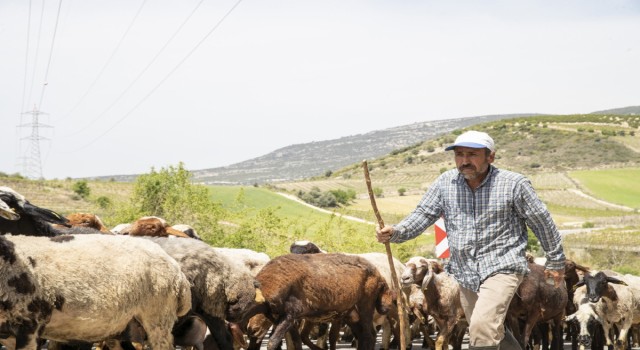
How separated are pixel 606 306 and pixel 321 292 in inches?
283

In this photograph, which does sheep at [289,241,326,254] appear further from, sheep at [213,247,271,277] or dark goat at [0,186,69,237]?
dark goat at [0,186,69,237]

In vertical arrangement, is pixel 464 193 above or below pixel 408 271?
above

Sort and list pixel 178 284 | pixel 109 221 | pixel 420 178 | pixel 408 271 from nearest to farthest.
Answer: pixel 178 284
pixel 408 271
pixel 109 221
pixel 420 178

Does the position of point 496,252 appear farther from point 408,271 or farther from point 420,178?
point 420,178

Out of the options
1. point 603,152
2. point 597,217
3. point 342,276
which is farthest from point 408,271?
point 603,152

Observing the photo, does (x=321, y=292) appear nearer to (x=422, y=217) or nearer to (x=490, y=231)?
(x=422, y=217)

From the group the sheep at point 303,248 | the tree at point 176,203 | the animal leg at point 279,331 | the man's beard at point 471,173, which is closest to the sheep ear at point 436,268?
the sheep at point 303,248

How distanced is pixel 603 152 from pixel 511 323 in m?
139

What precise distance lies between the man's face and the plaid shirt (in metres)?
0.12

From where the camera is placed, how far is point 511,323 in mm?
15953

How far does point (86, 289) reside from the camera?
9414 millimetres

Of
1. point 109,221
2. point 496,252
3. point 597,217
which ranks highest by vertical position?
point 496,252

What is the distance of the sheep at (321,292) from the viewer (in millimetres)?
13695

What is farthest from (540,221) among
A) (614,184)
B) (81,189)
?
(614,184)
